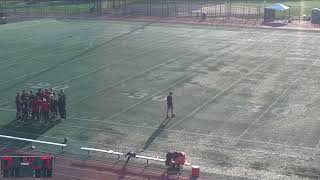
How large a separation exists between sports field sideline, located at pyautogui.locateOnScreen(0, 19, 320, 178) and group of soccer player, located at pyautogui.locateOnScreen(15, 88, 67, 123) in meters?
0.63

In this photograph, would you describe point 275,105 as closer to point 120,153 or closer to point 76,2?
point 120,153

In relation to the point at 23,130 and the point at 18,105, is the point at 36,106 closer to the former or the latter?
the point at 18,105

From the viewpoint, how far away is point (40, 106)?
901 inches

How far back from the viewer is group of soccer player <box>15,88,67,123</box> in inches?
899

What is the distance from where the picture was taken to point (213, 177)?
17.4 meters

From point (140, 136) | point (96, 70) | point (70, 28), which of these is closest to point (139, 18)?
point (70, 28)

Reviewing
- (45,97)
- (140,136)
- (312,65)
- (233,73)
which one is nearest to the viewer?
(140,136)

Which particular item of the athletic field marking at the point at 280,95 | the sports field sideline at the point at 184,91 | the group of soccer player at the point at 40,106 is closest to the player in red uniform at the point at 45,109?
the group of soccer player at the point at 40,106

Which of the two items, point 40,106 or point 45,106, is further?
point 40,106

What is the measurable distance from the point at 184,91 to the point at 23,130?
896cm

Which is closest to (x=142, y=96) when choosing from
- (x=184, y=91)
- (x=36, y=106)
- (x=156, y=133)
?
(x=184, y=91)

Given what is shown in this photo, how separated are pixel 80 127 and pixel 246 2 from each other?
55.6 meters

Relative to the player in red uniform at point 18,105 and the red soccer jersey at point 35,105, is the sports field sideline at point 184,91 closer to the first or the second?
the player in red uniform at point 18,105

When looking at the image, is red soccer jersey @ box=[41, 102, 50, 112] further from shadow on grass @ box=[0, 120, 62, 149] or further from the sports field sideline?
the sports field sideline
